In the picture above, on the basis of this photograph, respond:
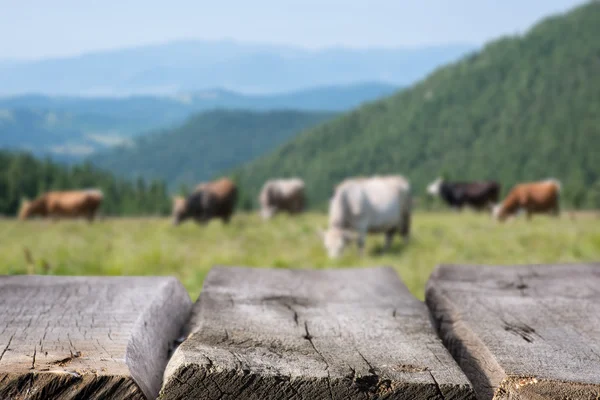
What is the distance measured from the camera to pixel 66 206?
24969mm

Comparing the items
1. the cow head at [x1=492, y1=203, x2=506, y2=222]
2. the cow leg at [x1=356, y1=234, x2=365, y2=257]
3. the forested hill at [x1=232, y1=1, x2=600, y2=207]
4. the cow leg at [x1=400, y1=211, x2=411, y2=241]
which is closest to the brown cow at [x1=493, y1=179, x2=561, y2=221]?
the cow head at [x1=492, y1=203, x2=506, y2=222]

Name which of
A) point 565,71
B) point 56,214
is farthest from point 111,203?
point 565,71

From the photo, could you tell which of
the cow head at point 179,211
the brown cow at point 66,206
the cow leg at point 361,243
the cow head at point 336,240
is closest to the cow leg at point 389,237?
the cow leg at point 361,243

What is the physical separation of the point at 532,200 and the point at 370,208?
11712mm

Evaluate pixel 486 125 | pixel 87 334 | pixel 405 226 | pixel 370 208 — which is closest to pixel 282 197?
pixel 405 226

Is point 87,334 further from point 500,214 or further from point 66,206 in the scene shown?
point 66,206

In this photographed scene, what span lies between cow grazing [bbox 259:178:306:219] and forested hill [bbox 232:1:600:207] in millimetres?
72605

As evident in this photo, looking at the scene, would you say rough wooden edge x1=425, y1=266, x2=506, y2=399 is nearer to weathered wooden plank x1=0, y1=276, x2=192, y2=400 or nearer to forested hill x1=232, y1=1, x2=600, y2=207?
weathered wooden plank x1=0, y1=276, x2=192, y2=400

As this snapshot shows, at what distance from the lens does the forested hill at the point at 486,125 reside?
103312 mm

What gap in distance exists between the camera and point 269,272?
2.37 metres

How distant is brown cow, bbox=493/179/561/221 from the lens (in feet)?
67.3

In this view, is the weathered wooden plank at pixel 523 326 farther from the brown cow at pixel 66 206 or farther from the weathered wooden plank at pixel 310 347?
the brown cow at pixel 66 206

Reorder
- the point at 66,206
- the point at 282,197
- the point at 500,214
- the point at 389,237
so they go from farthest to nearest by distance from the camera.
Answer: the point at 282,197 < the point at 66,206 < the point at 500,214 < the point at 389,237

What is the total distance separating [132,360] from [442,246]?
897cm
